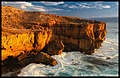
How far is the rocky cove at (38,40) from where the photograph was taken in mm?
20114

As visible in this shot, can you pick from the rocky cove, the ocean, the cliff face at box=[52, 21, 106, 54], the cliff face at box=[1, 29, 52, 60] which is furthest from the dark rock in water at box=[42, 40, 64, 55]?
the cliff face at box=[52, 21, 106, 54]

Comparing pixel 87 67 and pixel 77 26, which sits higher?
pixel 77 26

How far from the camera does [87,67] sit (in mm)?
23250

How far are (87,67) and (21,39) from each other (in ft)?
48.4

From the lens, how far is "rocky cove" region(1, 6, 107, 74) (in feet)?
66.0

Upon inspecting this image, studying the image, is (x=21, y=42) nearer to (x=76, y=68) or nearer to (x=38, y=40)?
(x=38, y=40)

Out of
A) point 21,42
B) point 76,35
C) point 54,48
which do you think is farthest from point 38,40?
point 76,35

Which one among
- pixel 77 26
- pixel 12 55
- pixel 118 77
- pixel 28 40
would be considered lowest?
pixel 118 77

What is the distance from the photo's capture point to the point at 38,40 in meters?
25.5

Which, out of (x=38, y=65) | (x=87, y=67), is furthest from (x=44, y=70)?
(x=87, y=67)

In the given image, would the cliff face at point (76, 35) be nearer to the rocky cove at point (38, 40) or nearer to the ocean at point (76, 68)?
the rocky cove at point (38, 40)

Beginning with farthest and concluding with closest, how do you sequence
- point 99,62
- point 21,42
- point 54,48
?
point 54,48
point 99,62
point 21,42

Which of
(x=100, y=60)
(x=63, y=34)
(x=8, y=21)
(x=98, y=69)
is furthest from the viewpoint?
(x=63, y=34)

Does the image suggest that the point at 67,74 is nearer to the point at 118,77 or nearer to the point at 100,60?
the point at 118,77
